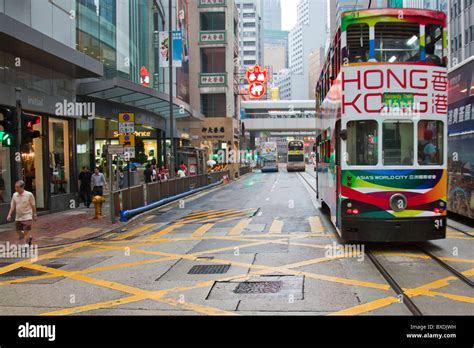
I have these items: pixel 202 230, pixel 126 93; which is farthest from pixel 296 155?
pixel 202 230

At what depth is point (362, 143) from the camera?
10.4 meters

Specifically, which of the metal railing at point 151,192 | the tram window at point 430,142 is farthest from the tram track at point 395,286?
the metal railing at point 151,192

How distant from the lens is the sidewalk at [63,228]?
14.1 metres

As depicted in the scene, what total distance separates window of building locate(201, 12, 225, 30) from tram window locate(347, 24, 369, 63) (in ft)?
179

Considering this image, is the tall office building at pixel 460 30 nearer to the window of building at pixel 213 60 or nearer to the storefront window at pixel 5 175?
the window of building at pixel 213 60

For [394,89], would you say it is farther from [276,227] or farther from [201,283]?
[276,227]

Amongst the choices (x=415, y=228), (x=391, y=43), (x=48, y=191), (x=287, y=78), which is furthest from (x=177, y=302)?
(x=287, y=78)

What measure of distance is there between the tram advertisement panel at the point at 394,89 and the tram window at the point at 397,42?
387mm

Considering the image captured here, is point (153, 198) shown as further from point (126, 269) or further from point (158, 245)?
point (126, 269)

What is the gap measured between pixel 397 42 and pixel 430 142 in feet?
7.05

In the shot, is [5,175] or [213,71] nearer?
[5,175]

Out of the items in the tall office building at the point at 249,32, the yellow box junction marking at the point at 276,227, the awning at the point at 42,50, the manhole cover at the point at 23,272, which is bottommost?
the manhole cover at the point at 23,272

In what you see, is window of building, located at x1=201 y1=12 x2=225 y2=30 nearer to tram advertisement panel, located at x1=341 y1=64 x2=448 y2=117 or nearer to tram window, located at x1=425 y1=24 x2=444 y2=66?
tram window, located at x1=425 y1=24 x2=444 y2=66

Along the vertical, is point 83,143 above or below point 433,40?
below
